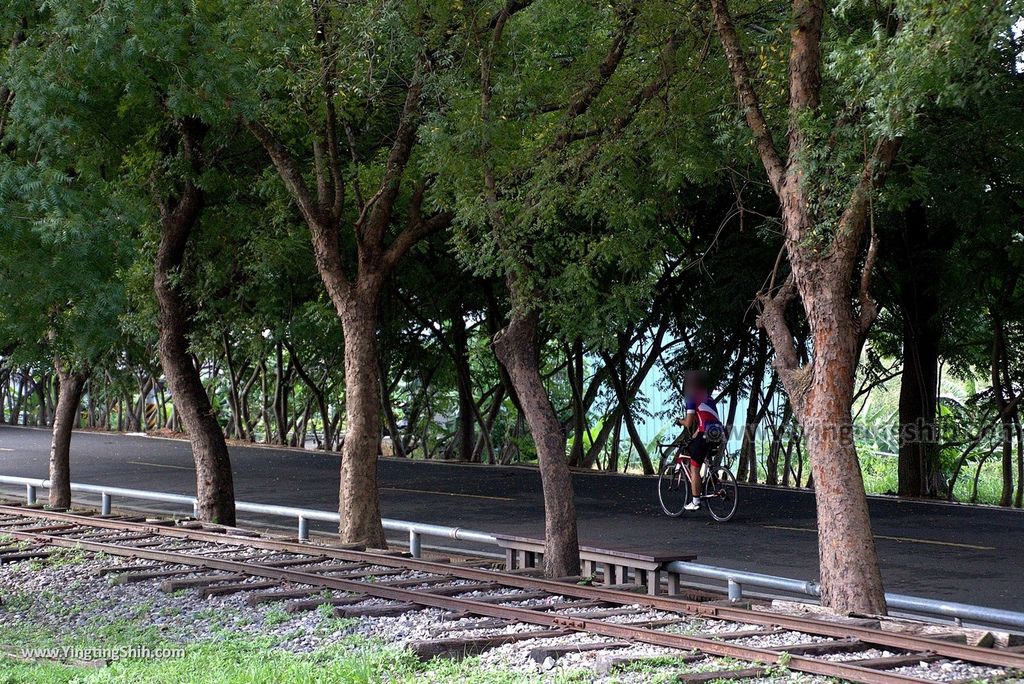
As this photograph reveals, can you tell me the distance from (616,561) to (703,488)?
6451 mm

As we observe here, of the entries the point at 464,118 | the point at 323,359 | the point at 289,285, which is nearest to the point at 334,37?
the point at 464,118

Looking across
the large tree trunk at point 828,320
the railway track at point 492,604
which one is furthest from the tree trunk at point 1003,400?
the railway track at point 492,604

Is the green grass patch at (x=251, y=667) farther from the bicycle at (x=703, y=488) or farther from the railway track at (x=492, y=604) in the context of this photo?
the bicycle at (x=703, y=488)

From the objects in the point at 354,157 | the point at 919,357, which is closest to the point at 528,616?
the point at 354,157

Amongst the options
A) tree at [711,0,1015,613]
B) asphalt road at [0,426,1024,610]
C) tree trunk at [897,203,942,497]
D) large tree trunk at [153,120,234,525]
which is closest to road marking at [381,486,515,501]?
asphalt road at [0,426,1024,610]

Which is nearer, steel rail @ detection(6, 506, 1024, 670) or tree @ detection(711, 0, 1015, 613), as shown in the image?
steel rail @ detection(6, 506, 1024, 670)

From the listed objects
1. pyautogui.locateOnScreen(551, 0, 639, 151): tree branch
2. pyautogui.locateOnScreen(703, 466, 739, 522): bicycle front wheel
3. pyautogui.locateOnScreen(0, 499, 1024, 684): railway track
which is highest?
pyautogui.locateOnScreen(551, 0, 639, 151): tree branch

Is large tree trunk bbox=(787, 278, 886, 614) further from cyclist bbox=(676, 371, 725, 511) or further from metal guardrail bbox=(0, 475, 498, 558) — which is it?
cyclist bbox=(676, 371, 725, 511)

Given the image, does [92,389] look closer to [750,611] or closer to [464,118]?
[464,118]

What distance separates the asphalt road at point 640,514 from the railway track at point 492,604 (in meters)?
2.79

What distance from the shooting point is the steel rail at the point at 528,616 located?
735 centimetres

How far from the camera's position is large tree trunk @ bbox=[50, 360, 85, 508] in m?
19.2

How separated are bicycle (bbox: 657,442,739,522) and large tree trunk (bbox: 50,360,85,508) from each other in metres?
9.74

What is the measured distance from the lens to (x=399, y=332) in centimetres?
3020
